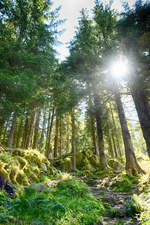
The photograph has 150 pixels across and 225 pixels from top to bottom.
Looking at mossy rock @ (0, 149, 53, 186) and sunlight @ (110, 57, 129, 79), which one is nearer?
mossy rock @ (0, 149, 53, 186)

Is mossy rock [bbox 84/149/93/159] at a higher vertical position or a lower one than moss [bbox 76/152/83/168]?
higher

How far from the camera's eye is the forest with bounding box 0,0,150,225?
11.6 feet

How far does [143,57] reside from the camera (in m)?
6.63

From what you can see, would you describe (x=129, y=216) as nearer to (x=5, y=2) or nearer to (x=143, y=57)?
(x=143, y=57)

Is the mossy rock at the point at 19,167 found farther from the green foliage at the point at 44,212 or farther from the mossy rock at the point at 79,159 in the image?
the mossy rock at the point at 79,159

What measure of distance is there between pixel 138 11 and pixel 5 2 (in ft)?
33.3

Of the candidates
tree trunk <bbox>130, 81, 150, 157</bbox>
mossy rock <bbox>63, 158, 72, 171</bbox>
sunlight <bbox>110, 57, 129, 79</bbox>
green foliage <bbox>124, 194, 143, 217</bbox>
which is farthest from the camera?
mossy rock <bbox>63, 158, 72, 171</bbox>

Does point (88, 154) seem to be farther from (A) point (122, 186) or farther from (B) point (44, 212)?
(B) point (44, 212)

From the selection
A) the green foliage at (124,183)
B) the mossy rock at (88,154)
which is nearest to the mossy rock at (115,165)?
the mossy rock at (88,154)

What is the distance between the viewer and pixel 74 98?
10.6 meters

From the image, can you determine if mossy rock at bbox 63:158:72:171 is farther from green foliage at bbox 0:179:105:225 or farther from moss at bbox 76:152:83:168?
green foliage at bbox 0:179:105:225

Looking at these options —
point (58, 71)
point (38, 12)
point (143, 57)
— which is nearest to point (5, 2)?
point (38, 12)

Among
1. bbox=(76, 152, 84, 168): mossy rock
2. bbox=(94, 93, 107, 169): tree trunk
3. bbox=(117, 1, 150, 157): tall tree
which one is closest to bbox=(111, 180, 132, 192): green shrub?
bbox=(117, 1, 150, 157): tall tree

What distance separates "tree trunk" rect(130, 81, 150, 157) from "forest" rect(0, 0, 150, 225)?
47mm
